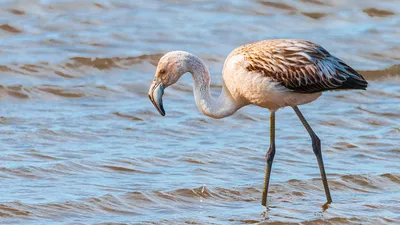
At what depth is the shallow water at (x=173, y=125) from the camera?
32.6 ft

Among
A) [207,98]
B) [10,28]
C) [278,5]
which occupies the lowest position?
[10,28]

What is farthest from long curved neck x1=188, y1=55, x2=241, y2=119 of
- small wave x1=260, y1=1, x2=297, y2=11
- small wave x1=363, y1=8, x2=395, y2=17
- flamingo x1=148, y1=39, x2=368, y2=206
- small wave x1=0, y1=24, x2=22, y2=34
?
small wave x1=363, y1=8, x2=395, y2=17

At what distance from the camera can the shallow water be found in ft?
32.6

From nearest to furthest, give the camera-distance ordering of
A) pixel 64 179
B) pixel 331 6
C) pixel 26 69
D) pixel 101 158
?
pixel 64 179
pixel 101 158
pixel 26 69
pixel 331 6

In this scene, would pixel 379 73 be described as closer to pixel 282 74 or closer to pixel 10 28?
pixel 10 28

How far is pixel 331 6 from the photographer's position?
2089cm

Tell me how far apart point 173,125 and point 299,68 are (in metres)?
3.80

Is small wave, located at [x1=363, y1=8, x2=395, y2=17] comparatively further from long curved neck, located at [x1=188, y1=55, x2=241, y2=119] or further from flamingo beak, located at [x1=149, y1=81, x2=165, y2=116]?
flamingo beak, located at [x1=149, y1=81, x2=165, y2=116]

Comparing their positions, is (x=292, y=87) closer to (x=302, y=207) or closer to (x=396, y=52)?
(x=302, y=207)

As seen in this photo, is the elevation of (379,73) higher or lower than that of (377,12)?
lower

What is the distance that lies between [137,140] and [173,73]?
282cm

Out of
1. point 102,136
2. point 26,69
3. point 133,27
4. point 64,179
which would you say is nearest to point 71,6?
point 133,27

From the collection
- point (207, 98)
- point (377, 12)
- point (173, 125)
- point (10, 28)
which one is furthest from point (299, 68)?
point (377, 12)

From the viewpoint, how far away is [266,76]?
9625 mm
